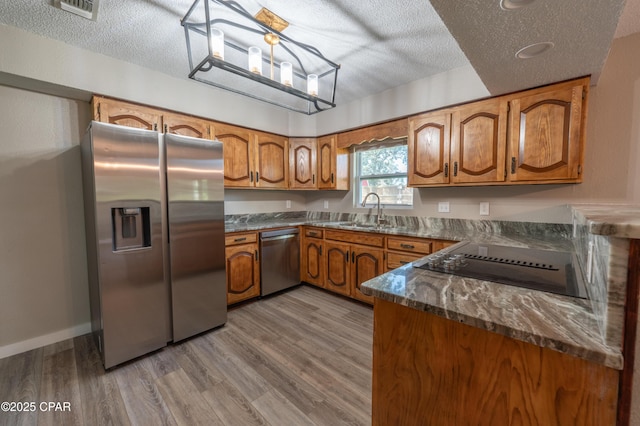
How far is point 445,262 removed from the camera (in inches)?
49.1

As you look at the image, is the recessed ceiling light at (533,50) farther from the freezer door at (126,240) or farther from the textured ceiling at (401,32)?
the freezer door at (126,240)

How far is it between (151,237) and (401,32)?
2.46m

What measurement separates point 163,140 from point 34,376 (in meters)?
1.89

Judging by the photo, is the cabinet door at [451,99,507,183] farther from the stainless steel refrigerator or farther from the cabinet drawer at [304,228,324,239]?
the stainless steel refrigerator

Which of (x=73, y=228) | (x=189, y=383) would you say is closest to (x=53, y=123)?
(x=73, y=228)

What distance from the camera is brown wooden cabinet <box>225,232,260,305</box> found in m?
2.73

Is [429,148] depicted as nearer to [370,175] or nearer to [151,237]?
[370,175]

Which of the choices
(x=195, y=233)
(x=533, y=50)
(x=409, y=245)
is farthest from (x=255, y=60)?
(x=409, y=245)

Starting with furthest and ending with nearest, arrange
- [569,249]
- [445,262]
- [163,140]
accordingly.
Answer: [163,140] → [569,249] → [445,262]

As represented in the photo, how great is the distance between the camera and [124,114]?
2.28 meters

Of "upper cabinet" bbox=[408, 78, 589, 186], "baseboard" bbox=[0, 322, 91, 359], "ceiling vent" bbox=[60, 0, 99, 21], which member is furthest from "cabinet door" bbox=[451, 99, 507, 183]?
"baseboard" bbox=[0, 322, 91, 359]

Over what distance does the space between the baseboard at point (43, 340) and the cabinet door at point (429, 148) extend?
135 inches

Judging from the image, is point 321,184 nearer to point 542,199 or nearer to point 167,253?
point 167,253

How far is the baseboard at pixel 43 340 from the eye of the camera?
2012mm
